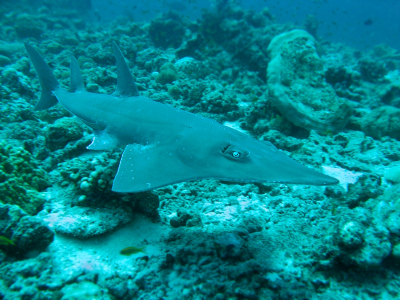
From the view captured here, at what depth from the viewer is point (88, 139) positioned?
5230 mm

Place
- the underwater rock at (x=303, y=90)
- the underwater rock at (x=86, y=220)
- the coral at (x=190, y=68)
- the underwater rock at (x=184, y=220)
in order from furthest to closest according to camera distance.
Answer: the coral at (x=190, y=68) → the underwater rock at (x=303, y=90) → the underwater rock at (x=184, y=220) → the underwater rock at (x=86, y=220)

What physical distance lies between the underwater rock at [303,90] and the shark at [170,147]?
367cm

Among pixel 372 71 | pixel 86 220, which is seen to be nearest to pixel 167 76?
pixel 86 220

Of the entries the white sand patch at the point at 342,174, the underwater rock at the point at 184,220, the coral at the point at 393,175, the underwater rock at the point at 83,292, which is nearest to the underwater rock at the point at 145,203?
the underwater rock at the point at 184,220

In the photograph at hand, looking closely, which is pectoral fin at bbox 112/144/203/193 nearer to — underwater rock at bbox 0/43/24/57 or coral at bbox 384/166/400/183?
coral at bbox 384/166/400/183

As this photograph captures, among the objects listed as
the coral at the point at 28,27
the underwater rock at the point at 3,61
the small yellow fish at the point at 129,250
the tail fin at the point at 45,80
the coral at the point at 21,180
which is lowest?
the small yellow fish at the point at 129,250

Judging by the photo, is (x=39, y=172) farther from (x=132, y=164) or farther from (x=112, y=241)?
(x=132, y=164)

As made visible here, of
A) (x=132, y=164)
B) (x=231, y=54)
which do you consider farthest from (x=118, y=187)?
(x=231, y=54)

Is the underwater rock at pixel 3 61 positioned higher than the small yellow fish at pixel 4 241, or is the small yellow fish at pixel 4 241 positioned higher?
the underwater rock at pixel 3 61

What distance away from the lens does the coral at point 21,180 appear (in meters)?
3.43

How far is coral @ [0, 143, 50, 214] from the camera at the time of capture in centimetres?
343

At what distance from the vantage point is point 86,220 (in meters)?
3.15

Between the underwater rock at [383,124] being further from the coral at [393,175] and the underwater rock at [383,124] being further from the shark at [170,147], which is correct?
the shark at [170,147]

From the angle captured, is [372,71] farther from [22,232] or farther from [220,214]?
[22,232]
